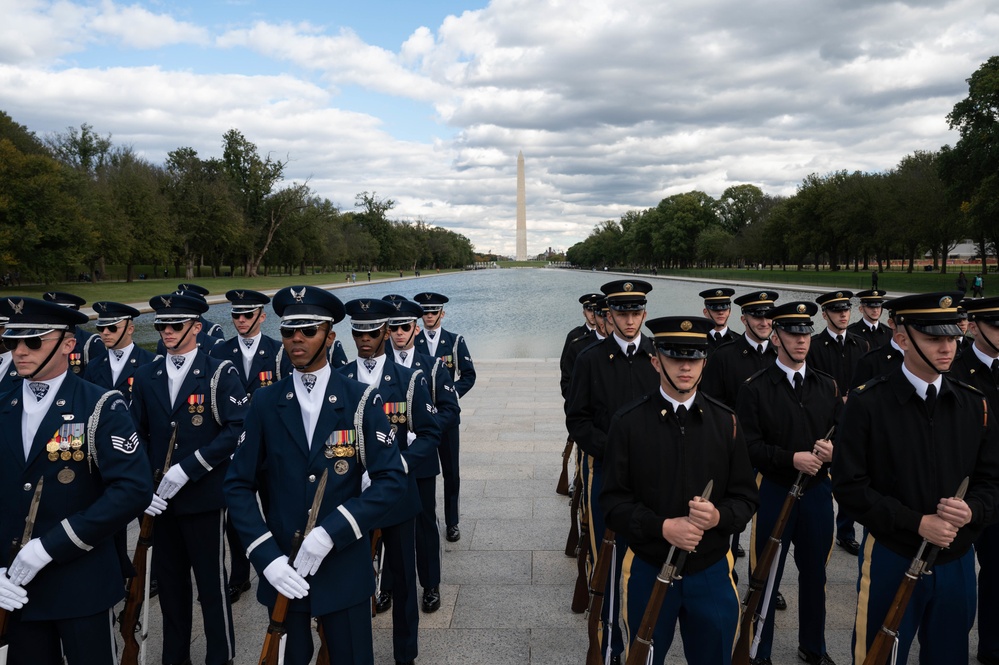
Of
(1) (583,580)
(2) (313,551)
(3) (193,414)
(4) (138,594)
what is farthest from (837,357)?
(4) (138,594)

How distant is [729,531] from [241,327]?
18.7 feet

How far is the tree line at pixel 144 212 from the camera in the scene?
154ft

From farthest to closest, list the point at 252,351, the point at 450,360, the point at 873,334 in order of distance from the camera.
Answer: the point at 873,334 < the point at 450,360 < the point at 252,351

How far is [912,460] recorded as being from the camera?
12.2 ft

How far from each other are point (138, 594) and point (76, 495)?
1433 mm

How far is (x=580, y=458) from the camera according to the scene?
22.9 feet

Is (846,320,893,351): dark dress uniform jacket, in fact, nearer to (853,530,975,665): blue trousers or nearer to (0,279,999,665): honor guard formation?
(0,279,999,665): honor guard formation

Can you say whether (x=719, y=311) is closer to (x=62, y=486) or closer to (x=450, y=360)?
(x=450, y=360)

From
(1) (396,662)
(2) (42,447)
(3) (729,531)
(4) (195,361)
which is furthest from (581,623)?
(2) (42,447)

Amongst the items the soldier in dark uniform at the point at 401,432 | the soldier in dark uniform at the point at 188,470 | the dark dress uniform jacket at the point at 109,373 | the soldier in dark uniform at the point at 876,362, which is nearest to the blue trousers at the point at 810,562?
the soldier in dark uniform at the point at 876,362

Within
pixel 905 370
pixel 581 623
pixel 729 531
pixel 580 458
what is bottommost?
pixel 581 623

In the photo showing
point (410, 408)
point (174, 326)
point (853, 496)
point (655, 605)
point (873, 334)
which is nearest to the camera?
point (655, 605)

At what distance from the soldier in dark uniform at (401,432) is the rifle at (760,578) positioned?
2.32 m

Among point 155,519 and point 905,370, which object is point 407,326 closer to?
point 155,519
